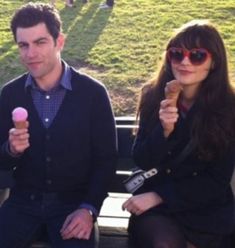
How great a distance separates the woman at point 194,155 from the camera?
3.18m

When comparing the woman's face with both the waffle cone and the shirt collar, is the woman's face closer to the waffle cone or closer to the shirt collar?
the shirt collar

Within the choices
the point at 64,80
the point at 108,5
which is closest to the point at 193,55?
the point at 64,80

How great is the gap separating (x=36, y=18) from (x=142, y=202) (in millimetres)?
1149

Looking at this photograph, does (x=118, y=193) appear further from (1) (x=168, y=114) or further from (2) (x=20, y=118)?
(2) (x=20, y=118)

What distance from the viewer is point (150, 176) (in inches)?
131

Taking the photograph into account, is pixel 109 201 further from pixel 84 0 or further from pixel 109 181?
pixel 84 0

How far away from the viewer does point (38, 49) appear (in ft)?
10.9

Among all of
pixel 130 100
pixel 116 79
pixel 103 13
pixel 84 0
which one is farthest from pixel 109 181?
pixel 84 0

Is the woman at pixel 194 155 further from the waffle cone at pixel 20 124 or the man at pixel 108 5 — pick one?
the man at pixel 108 5

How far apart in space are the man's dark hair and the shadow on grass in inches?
225

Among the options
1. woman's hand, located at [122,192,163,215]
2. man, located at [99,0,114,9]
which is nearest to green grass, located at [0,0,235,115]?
man, located at [99,0,114,9]

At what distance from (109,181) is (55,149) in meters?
0.36

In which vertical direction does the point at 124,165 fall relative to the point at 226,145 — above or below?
below

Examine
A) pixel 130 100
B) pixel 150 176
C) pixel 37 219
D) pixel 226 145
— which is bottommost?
pixel 130 100
